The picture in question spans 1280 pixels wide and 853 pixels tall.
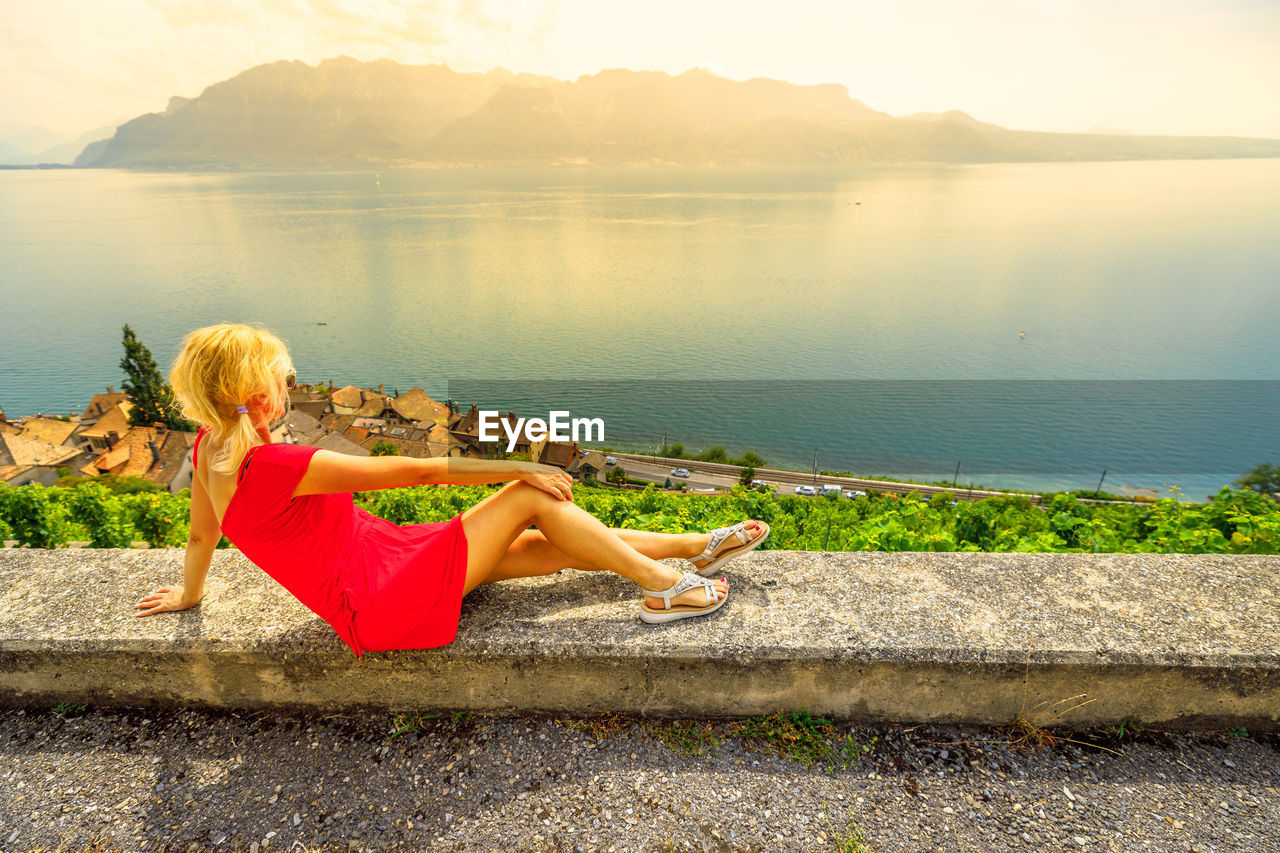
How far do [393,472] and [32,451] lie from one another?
53158 millimetres

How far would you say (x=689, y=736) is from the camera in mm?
2676

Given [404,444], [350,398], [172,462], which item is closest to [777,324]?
[404,444]

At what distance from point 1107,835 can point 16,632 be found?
14.4 feet

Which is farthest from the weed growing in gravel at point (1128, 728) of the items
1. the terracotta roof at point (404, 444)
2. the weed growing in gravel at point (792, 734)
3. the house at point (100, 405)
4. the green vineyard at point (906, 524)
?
the house at point (100, 405)

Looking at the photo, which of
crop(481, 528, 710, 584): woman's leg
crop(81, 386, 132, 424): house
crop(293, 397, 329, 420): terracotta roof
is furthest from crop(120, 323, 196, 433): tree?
crop(481, 528, 710, 584): woman's leg

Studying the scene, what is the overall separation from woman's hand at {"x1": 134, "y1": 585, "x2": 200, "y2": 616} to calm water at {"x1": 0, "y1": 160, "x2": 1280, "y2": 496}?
34447 mm

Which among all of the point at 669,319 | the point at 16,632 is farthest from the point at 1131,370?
the point at 16,632

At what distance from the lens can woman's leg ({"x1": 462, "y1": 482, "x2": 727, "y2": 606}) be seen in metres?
2.81

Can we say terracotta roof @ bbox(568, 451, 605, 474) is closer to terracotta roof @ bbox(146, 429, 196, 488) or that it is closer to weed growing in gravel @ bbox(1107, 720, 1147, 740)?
terracotta roof @ bbox(146, 429, 196, 488)

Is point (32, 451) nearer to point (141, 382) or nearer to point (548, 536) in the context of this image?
point (141, 382)

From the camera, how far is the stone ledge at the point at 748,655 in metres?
2.57

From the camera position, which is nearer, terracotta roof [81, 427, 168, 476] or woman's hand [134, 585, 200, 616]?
woman's hand [134, 585, 200, 616]

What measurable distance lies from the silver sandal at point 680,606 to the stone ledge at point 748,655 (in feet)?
0.16

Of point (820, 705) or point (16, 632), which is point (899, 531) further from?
point (16, 632)
